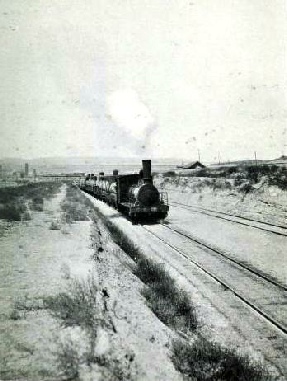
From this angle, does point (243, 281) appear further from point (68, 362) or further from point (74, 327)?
point (68, 362)

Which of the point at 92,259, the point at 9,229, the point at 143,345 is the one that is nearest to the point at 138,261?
the point at 92,259

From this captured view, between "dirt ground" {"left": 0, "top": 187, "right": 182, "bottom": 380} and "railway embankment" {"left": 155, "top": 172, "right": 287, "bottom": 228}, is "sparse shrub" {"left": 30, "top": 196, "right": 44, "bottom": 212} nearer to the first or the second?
"railway embankment" {"left": 155, "top": 172, "right": 287, "bottom": 228}

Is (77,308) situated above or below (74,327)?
above

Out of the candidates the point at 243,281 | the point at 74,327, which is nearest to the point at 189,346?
the point at 74,327

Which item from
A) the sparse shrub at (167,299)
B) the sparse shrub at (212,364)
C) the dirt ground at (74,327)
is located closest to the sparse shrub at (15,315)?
the dirt ground at (74,327)

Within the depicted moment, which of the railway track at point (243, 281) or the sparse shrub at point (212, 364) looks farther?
the railway track at point (243, 281)

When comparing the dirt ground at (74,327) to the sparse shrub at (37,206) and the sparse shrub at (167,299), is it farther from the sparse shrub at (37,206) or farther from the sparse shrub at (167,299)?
the sparse shrub at (37,206)

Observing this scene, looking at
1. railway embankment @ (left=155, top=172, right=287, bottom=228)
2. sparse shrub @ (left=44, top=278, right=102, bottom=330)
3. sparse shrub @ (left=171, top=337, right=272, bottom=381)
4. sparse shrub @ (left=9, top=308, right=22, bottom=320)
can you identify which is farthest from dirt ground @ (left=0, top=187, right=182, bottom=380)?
railway embankment @ (left=155, top=172, right=287, bottom=228)
